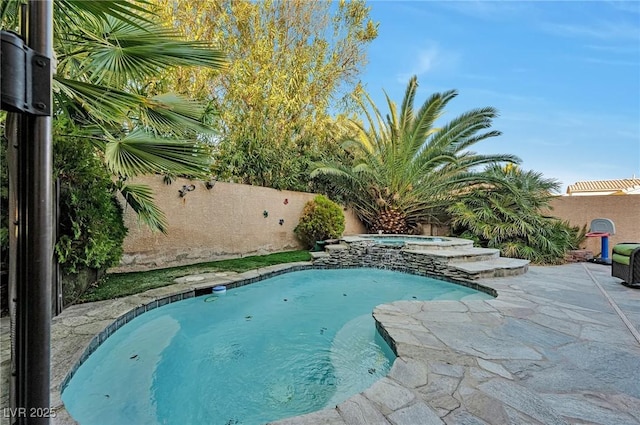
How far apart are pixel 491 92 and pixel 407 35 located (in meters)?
3.85

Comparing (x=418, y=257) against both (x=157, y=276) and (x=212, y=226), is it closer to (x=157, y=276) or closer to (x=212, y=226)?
(x=212, y=226)

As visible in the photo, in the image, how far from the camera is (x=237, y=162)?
8.08m

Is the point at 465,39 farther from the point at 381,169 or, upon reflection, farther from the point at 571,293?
the point at 571,293

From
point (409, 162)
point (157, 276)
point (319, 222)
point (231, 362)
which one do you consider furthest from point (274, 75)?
point (231, 362)

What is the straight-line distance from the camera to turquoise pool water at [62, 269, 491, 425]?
2230 millimetres

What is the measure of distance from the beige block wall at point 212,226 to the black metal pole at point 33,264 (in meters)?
5.73

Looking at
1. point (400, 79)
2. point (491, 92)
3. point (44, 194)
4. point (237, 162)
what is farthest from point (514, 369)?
point (491, 92)

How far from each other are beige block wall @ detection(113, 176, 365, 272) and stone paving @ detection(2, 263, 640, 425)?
1898 mm

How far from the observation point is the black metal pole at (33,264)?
745mm

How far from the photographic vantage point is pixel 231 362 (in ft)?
9.80

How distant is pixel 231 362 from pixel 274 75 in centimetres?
748

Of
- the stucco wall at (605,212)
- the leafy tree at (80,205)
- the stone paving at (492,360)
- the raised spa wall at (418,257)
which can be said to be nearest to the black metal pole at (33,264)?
the stone paving at (492,360)

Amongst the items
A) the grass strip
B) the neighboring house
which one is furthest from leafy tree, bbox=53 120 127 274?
the neighboring house

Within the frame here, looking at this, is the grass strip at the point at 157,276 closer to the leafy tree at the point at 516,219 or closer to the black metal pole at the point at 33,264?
the black metal pole at the point at 33,264
